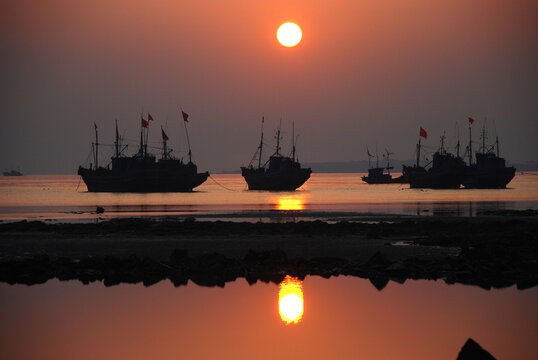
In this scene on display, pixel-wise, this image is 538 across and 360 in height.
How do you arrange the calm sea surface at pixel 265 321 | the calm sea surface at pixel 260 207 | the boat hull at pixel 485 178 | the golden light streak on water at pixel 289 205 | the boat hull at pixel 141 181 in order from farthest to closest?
the boat hull at pixel 485 178
the boat hull at pixel 141 181
the golden light streak on water at pixel 289 205
the calm sea surface at pixel 260 207
the calm sea surface at pixel 265 321

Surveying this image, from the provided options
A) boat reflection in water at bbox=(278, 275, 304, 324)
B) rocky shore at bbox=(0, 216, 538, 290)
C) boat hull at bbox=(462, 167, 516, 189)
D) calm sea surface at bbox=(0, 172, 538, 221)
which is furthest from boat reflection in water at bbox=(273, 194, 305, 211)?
boat hull at bbox=(462, 167, 516, 189)

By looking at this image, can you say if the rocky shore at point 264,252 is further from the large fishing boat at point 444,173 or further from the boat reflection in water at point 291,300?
the large fishing boat at point 444,173

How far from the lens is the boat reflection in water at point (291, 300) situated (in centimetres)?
2005

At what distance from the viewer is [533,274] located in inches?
978

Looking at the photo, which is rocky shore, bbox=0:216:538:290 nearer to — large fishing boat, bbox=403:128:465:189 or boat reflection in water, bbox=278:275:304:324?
boat reflection in water, bbox=278:275:304:324

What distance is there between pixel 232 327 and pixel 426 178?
452 feet

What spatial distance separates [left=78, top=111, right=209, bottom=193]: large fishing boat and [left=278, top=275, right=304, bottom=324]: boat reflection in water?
372 ft

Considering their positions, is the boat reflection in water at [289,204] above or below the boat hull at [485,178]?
below

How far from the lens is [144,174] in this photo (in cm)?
13788

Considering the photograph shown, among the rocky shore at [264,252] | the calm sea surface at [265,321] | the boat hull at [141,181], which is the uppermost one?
the boat hull at [141,181]

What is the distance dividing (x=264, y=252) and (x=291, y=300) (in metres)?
6.97

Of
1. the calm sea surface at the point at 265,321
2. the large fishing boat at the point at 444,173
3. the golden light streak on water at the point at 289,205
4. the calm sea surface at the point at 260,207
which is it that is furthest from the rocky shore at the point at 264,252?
the large fishing boat at the point at 444,173

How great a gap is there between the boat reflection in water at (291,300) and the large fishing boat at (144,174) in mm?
113405

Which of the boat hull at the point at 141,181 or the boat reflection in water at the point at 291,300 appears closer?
the boat reflection in water at the point at 291,300
